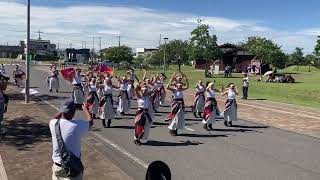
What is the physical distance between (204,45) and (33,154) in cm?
4682

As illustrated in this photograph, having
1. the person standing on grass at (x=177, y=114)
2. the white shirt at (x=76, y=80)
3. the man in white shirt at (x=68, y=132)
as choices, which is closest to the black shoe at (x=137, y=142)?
the person standing on grass at (x=177, y=114)

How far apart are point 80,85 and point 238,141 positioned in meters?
9.66

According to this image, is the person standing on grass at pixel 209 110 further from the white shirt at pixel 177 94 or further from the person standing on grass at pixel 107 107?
the person standing on grass at pixel 107 107

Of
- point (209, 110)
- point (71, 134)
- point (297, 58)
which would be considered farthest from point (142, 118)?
point (297, 58)

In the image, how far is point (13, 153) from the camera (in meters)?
12.8

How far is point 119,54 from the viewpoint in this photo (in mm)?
85375

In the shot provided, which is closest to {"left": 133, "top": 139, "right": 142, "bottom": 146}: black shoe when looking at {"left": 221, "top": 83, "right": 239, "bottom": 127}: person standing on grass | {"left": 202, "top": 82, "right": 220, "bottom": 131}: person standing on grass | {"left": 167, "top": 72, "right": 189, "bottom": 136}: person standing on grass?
{"left": 167, "top": 72, "right": 189, "bottom": 136}: person standing on grass

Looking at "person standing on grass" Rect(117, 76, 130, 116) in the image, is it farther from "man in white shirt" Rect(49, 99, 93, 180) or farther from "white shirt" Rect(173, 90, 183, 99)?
"man in white shirt" Rect(49, 99, 93, 180)

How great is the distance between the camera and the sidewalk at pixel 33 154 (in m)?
10.9

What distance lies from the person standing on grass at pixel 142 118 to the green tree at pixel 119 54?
6999 centimetres

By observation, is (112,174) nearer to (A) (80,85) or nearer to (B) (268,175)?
(B) (268,175)

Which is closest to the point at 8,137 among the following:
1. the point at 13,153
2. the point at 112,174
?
the point at 13,153

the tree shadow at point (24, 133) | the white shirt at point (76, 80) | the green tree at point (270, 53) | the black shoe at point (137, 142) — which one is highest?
the green tree at point (270, 53)

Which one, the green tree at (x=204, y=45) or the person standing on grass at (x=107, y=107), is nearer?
the person standing on grass at (x=107, y=107)
